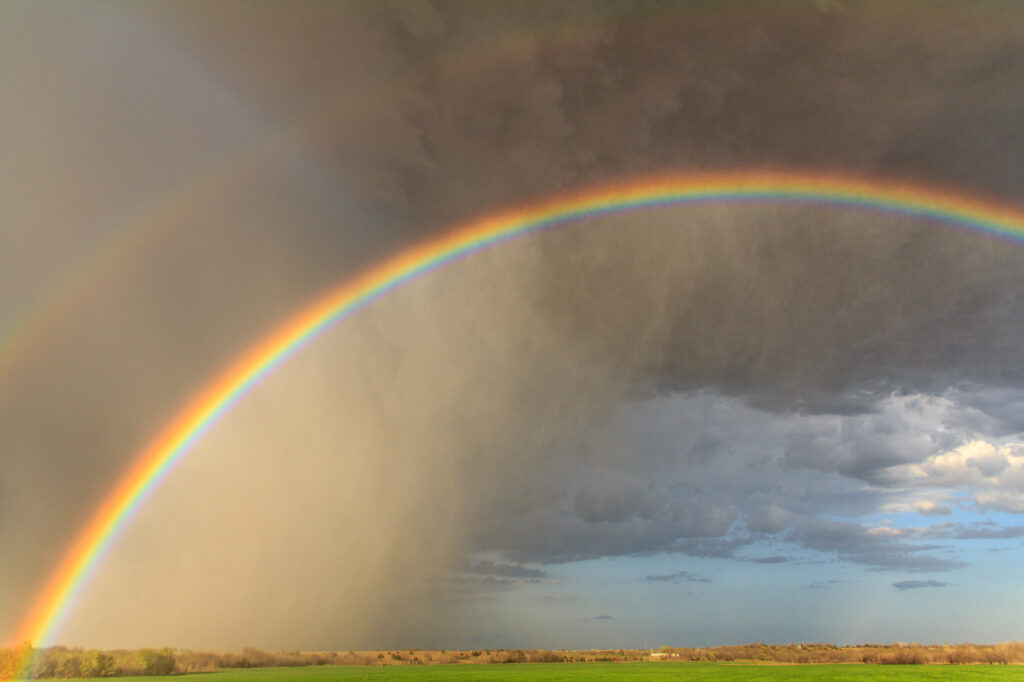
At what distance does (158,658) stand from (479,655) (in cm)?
8991

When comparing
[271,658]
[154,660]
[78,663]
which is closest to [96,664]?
[78,663]

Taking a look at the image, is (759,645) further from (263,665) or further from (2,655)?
(2,655)

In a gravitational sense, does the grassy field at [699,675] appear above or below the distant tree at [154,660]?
below

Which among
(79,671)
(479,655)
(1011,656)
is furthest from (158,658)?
(1011,656)

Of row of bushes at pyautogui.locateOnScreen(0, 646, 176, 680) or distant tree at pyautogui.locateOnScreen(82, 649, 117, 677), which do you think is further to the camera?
distant tree at pyautogui.locateOnScreen(82, 649, 117, 677)

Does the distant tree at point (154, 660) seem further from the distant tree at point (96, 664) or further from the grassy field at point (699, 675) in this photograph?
the grassy field at point (699, 675)

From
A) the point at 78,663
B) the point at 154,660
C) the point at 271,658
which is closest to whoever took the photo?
the point at 78,663

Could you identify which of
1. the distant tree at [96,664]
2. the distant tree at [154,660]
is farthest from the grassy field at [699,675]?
the distant tree at [154,660]

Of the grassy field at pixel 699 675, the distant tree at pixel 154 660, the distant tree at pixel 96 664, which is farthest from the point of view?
the distant tree at pixel 154 660

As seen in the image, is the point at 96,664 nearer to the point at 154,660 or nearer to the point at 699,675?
the point at 154,660

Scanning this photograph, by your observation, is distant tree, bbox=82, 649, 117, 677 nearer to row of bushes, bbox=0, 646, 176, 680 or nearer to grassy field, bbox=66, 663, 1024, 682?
row of bushes, bbox=0, 646, 176, 680

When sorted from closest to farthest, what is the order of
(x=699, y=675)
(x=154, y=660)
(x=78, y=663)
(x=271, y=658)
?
(x=699, y=675)
(x=78, y=663)
(x=154, y=660)
(x=271, y=658)

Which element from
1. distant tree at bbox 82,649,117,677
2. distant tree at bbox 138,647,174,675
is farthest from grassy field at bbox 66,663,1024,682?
distant tree at bbox 138,647,174,675

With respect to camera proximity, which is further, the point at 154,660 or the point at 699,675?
the point at 154,660
